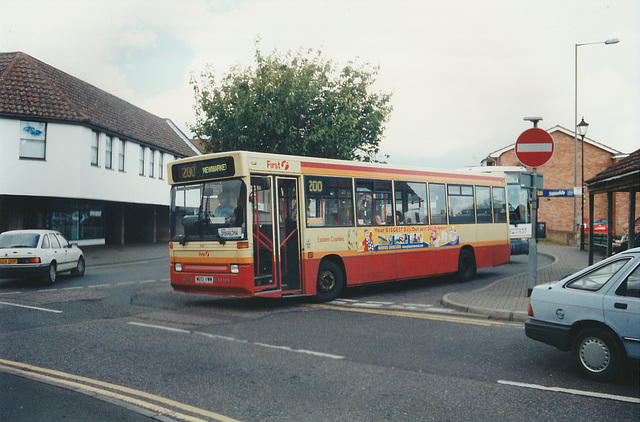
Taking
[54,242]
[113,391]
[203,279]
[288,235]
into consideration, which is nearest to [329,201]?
[288,235]

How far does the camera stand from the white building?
85.8ft

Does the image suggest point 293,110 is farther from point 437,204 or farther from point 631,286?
point 631,286

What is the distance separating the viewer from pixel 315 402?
542cm

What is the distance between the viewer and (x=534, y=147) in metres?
11.2

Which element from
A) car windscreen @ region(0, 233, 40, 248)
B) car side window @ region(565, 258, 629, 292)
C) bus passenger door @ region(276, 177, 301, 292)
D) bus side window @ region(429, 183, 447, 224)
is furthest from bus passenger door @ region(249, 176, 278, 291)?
car windscreen @ region(0, 233, 40, 248)

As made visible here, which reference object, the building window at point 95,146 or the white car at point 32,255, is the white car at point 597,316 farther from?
the building window at point 95,146

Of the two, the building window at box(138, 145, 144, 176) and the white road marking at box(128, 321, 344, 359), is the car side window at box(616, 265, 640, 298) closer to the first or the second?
the white road marking at box(128, 321, 344, 359)

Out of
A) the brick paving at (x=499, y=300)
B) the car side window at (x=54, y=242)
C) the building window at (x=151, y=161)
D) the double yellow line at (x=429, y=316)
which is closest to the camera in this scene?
the double yellow line at (x=429, y=316)

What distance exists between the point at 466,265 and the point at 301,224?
21.6ft

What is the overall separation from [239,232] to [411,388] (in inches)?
221

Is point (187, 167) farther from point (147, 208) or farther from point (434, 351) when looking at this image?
point (147, 208)

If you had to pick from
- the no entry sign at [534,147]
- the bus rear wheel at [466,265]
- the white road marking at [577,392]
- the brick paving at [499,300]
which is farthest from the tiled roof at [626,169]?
the white road marking at [577,392]

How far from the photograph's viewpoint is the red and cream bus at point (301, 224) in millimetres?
10844

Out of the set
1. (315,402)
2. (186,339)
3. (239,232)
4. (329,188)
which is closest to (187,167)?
(239,232)
